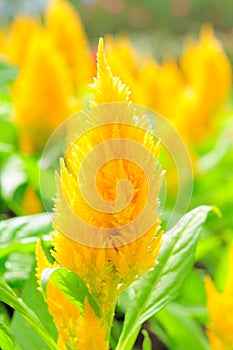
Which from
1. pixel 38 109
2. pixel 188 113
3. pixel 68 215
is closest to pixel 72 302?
pixel 68 215

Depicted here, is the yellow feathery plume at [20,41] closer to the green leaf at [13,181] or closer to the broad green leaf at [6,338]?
the green leaf at [13,181]

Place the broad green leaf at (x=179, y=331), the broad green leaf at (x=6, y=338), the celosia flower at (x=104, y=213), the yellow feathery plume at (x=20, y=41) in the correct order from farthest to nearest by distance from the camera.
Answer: the yellow feathery plume at (x=20, y=41)
the broad green leaf at (x=179, y=331)
the broad green leaf at (x=6, y=338)
the celosia flower at (x=104, y=213)

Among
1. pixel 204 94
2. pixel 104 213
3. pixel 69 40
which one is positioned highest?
pixel 69 40

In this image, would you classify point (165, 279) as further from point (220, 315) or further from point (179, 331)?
point (179, 331)

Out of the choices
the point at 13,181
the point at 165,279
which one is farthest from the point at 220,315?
the point at 13,181

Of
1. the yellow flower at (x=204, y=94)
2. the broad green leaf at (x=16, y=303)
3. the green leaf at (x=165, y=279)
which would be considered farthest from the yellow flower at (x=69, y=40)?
the broad green leaf at (x=16, y=303)

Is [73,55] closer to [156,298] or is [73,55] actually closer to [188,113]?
[188,113]

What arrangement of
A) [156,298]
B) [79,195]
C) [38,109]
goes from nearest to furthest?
[79,195] → [156,298] → [38,109]
